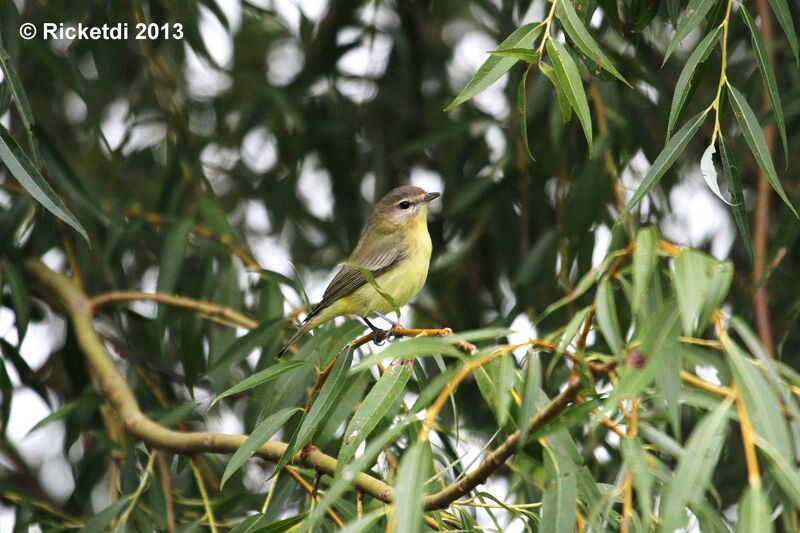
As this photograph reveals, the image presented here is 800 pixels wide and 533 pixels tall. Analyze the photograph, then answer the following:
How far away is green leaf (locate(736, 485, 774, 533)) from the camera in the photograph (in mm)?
1384

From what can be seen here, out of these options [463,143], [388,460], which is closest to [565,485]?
[388,460]

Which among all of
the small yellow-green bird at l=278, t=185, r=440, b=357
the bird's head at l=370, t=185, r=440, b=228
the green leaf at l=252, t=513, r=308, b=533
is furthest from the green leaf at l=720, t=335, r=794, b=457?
the bird's head at l=370, t=185, r=440, b=228

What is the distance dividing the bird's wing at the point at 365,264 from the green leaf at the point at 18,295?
895mm

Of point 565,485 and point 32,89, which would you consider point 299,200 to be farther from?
point 565,485

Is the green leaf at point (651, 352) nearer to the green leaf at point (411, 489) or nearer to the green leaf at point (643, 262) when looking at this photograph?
the green leaf at point (643, 262)

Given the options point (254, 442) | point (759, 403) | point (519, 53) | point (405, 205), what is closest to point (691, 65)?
point (519, 53)

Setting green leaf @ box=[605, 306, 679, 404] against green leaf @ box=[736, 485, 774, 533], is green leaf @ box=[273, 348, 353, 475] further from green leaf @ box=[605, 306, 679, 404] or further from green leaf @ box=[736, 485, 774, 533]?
green leaf @ box=[736, 485, 774, 533]

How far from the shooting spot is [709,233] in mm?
4512

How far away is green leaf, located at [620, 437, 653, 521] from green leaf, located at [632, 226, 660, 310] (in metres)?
0.22

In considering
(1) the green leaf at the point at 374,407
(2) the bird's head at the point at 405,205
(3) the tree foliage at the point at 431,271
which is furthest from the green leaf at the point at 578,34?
(2) the bird's head at the point at 405,205

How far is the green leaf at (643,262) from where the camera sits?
1572 millimetres

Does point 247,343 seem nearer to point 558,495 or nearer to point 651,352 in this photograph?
point 558,495

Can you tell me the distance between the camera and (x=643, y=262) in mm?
1614

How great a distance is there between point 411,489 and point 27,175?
997mm
